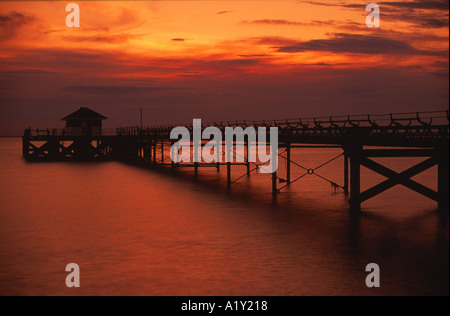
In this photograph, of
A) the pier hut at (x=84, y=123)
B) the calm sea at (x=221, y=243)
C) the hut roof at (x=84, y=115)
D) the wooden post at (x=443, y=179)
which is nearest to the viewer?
the calm sea at (x=221, y=243)

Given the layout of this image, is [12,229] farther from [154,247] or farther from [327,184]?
[327,184]

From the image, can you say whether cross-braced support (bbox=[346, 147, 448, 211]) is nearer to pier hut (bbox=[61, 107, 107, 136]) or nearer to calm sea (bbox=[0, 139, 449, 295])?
calm sea (bbox=[0, 139, 449, 295])

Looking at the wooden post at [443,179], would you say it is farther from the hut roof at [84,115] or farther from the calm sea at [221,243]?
the hut roof at [84,115]

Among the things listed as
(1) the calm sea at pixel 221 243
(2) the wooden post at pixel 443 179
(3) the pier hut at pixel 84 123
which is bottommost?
(1) the calm sea at pixel 221 243

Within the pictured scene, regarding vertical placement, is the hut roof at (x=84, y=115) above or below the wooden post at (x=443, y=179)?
above

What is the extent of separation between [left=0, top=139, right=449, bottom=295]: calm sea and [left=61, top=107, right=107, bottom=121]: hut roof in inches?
1819

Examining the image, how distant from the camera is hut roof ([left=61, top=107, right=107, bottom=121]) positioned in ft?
286

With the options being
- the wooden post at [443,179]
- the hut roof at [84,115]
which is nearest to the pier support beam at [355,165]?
the wooden post at [443,179]

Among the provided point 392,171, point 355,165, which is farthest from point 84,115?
point 392,171

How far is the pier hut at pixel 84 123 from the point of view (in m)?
86.6

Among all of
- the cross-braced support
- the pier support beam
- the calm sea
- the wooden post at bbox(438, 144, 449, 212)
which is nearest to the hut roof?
the calm sea

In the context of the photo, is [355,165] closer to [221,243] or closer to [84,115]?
[221,243]

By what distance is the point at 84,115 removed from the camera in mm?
87688
